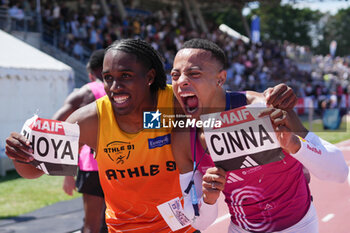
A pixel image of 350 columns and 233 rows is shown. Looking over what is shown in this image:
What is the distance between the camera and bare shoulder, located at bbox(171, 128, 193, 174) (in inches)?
98.8

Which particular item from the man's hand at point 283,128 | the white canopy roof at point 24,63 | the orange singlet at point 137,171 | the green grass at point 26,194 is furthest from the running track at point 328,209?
the white canopy roof at point 24,63

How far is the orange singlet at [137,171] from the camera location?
8.48 ft

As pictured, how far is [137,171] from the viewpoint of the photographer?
2.59 meters

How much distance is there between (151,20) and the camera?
21422 millimetres

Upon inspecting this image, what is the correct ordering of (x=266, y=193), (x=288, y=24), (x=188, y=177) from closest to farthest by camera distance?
(x=266, y=193) < (x=188, y=177) < (x=288, y=24)

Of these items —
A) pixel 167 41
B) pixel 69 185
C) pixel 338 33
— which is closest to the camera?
pixel 69 185

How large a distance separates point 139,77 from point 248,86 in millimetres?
18897

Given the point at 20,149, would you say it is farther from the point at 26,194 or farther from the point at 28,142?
the point at 26,194

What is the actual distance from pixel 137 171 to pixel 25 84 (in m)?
7.55

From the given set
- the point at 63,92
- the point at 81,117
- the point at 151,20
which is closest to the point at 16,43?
the point at 63,92

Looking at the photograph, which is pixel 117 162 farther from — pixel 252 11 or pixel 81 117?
pixel 252 11

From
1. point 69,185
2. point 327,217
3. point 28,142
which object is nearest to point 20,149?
point 28,142

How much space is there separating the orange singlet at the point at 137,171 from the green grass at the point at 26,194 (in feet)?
13.6

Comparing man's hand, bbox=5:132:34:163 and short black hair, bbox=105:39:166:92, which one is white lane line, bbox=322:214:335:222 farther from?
man's hand, bbox=5:132:34:163
